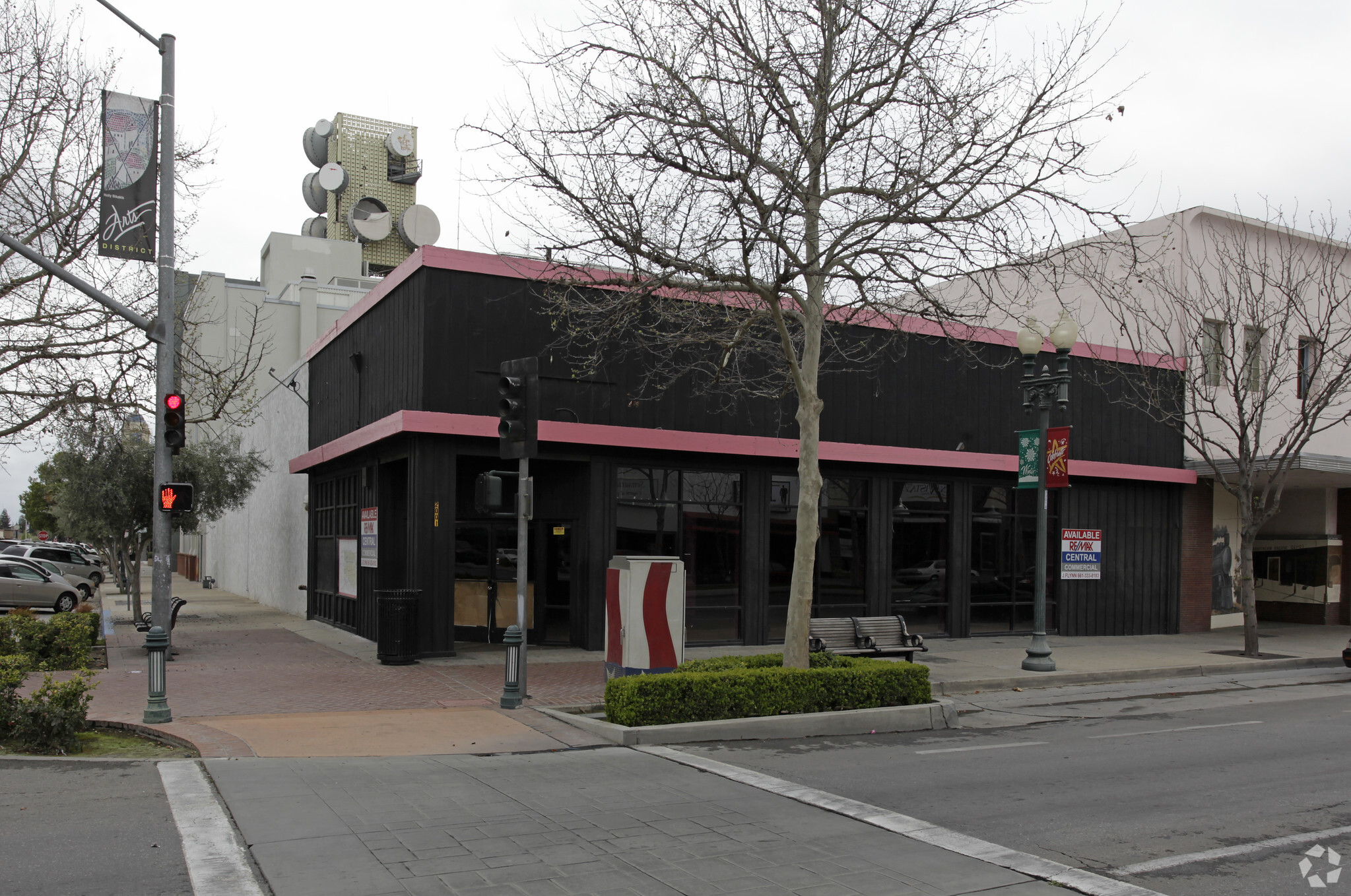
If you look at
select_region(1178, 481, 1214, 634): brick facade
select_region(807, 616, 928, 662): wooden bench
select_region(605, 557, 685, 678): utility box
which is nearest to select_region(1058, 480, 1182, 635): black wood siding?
select_region(1178, 481, 1214, 634): brick facade

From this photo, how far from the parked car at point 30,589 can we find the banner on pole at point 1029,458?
24.8 meters

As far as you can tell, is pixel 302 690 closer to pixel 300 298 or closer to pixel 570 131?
pixel 570 131

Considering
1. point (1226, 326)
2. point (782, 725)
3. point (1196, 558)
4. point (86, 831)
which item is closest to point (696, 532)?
point (782, 725)

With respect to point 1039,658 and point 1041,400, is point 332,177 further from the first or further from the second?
point 1039,658

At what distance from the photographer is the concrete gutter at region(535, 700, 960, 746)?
33.0ft

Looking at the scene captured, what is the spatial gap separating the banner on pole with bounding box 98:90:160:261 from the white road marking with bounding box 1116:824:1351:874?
11.9 m

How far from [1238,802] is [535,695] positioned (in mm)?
7653

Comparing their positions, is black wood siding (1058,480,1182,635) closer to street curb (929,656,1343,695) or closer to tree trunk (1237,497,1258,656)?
tree trunk (1237,497,1258,656)

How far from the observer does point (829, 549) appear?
749 inches

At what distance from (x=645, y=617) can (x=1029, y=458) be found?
8.35 m

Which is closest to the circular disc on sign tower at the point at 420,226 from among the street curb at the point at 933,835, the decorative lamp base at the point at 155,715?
the decorative lamp base at the point at 155,715

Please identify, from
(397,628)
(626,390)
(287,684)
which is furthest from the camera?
(626,390)

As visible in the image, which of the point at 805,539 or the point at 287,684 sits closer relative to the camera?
the point at 805,539

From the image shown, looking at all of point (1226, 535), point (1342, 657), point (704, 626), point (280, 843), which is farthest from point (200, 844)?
point (1226, 535)
